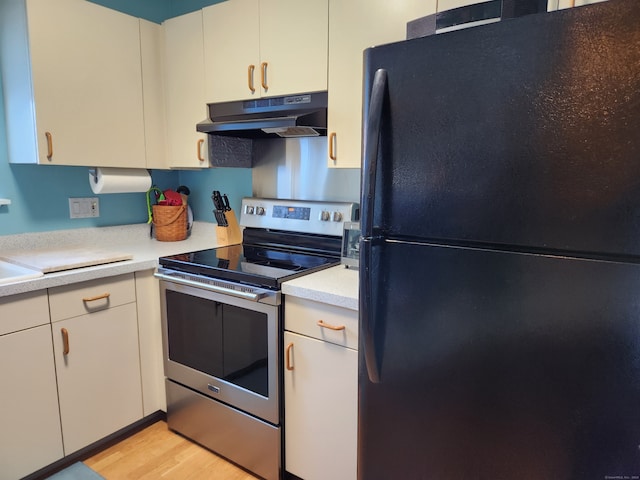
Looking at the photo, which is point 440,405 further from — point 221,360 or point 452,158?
point 221,360

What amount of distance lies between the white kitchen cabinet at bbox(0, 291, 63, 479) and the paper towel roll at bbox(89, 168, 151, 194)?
2.33ft

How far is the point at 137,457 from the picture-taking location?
1924mm

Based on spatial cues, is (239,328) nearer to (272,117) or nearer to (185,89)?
(272,117)

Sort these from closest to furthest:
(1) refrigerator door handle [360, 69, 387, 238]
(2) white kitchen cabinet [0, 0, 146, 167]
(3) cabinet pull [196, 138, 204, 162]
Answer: (1) refrigerator door handle [360, 69, 387, 238] → (2) white kitchen cabinet [0, 0, 146, 167] → (3) cabinet pull [196, 138, 204, 162]

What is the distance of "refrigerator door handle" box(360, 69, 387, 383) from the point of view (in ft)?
3.21

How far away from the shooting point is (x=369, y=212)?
40.0 inches

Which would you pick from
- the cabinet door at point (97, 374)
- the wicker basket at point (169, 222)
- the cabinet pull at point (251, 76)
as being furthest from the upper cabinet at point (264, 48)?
the cabinet door at point (97, 374)

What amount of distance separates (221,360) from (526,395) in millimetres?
1290

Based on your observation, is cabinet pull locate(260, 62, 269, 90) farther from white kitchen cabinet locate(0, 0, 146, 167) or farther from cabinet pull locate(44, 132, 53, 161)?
cabinet pull locate(44, 132, 53, 161)

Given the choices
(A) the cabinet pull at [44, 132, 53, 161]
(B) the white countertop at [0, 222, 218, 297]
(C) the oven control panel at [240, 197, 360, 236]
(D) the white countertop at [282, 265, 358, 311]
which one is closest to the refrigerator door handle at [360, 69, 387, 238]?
(D) the white countertop at [282, 265, 358, 311]

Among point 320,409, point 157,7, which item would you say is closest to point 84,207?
point 157,7

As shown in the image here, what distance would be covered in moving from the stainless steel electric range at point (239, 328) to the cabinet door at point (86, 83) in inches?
26.7

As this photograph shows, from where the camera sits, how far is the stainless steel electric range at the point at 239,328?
5.42 ft

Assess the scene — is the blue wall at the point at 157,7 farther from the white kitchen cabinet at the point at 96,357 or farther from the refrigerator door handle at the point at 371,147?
the refrigerator door handle at the point at 371,147
